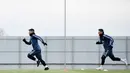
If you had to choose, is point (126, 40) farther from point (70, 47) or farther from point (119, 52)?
point (70, 47)

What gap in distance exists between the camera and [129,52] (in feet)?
122

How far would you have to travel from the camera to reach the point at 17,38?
36.9 metres

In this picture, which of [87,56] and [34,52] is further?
[87,56]

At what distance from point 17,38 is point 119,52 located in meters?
7.85

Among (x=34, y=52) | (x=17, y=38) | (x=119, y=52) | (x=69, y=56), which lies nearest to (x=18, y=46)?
(x=17, y=38)

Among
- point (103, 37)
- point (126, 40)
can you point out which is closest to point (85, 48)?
point (126, 40)

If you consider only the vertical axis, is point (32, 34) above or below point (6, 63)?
above

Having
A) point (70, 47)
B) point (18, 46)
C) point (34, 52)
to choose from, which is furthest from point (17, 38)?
point (34, 52)

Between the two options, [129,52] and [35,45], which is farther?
[129,52]

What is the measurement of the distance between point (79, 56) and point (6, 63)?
558cm

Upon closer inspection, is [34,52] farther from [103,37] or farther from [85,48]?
[85,48]

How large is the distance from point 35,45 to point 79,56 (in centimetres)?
1324

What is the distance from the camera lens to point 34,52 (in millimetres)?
24266

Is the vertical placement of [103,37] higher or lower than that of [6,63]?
higher
